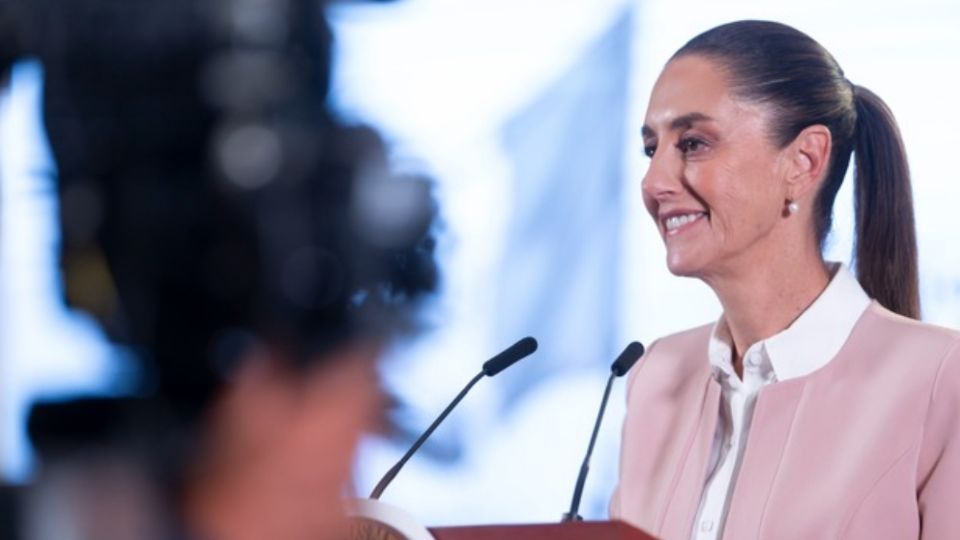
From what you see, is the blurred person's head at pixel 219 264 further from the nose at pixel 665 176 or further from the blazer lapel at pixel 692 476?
the nose at pixel 665 176

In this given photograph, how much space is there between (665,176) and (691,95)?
12 centimetres

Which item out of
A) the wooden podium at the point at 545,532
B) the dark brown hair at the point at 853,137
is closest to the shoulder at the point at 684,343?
the dark brown hair at the point at 853,137

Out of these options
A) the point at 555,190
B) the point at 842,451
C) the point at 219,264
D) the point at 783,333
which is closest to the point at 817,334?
the point at 783,333

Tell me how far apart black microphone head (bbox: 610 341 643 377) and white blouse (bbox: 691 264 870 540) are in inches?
5.9

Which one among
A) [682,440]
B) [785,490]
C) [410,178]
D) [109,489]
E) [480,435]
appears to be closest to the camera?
[109,489]

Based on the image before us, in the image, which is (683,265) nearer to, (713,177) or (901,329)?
(713,177)

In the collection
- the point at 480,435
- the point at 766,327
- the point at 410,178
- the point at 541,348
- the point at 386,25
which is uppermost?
the point at 410,178

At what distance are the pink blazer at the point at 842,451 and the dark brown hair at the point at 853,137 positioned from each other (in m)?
0.09

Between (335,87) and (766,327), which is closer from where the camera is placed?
(335,87)

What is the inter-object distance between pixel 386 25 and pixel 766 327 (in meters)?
1.03

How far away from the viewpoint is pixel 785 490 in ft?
5.32

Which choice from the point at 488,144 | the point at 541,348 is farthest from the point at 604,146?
the point at 541,348

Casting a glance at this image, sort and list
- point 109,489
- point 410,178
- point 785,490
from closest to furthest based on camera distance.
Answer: point 109,489
point 410,178
point 785,490

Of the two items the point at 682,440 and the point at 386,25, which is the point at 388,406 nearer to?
the point at 682,440
